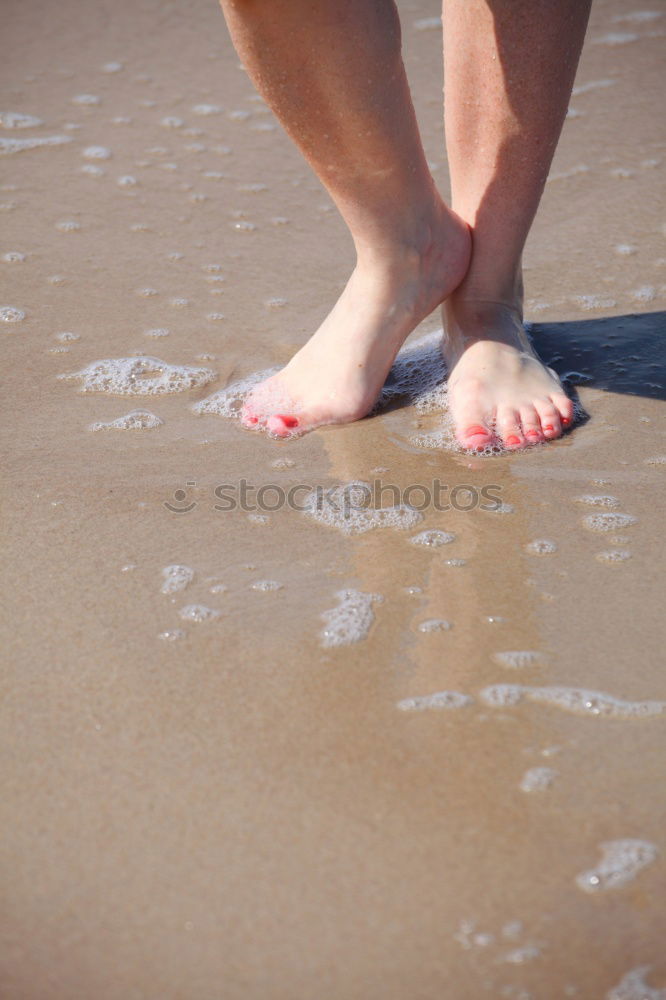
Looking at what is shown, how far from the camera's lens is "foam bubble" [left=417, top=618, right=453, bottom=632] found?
1.25 meters

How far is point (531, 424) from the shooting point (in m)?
1.67

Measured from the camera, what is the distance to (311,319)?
2072 millimetres

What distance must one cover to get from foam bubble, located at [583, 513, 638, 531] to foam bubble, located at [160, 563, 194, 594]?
1.81 feet

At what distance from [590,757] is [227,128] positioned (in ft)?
7.87

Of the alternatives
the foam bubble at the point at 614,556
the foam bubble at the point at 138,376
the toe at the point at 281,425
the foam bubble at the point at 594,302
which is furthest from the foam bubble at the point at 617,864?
the foam bubble at the point at 594,302

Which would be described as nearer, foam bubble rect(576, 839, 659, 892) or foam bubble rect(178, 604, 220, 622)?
foam bubble rect(576, 839, 659, 892)

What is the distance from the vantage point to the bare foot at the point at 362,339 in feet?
5.61

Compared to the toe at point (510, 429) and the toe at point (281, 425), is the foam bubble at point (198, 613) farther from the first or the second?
the toe at point (510, 429)

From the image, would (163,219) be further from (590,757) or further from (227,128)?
(590,757)

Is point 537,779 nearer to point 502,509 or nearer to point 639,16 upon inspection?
point 502,509

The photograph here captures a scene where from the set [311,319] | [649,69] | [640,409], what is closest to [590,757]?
[640,409]

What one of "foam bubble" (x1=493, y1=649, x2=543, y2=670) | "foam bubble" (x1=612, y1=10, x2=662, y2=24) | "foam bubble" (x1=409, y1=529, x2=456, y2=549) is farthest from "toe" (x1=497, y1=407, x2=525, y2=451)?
"foam bubble" (x1=612, y1=10, x2=662, y2=24)

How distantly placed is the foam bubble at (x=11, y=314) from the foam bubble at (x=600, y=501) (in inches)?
46.4

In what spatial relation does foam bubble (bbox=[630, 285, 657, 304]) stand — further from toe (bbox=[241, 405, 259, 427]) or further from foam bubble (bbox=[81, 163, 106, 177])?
foam bubble (bbox=[81, 163, 106, 177])
